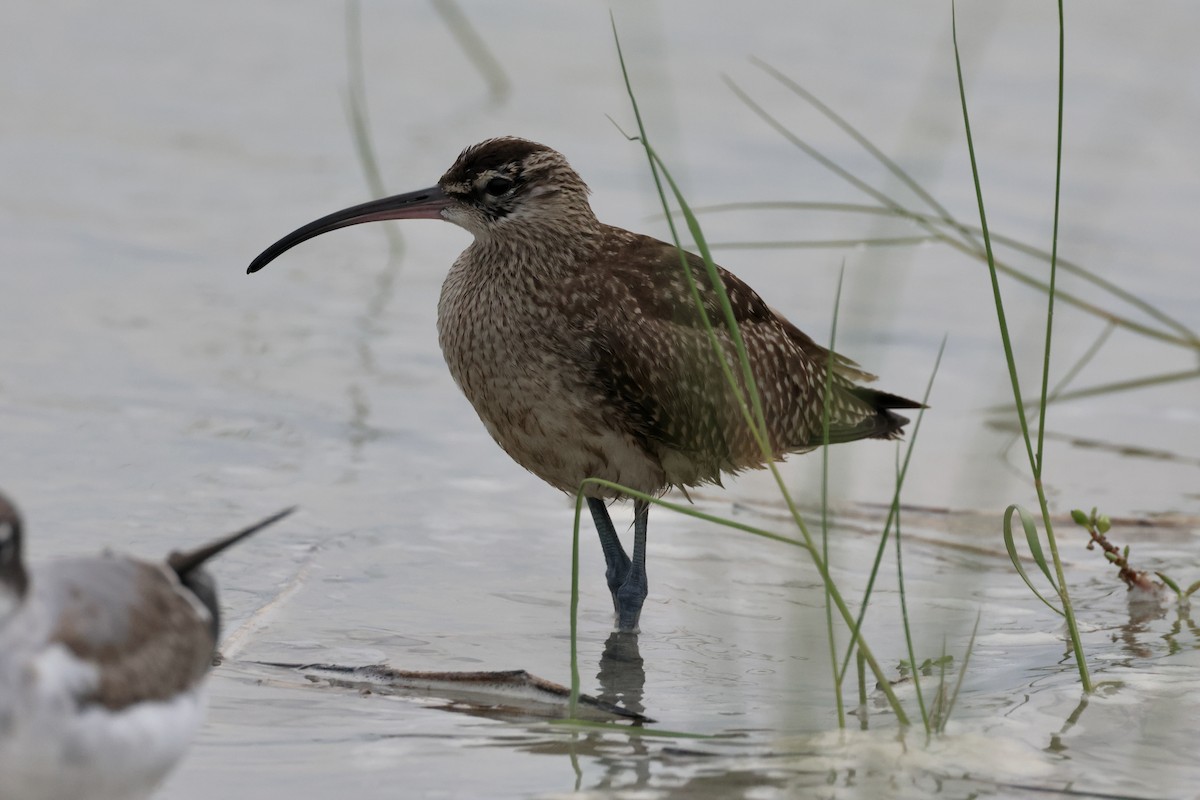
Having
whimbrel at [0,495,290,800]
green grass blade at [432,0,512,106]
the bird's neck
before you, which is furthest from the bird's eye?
green grass blade at [432,0,512,106]

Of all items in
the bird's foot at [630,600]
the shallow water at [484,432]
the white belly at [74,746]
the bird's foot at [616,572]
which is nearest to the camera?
the white belly at [74,746]

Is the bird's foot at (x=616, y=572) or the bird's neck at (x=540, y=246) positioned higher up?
the bird's neck at (x=540, y=246)

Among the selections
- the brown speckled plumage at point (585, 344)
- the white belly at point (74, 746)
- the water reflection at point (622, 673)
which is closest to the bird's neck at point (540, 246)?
the brown speckled plumage at point (585, 344)

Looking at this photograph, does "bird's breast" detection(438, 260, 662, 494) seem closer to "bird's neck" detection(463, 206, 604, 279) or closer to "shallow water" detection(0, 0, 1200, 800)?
"bird's neck" detection(463, 206, 604, 279)

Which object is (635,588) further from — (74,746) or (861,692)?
(74,746)

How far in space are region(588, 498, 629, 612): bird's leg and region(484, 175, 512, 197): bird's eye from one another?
1124 mm

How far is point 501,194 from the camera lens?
256 inches

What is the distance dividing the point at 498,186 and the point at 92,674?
3251mm

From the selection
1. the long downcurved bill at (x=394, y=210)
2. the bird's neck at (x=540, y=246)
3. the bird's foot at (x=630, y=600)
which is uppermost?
the long downcurved bill at (x=394, y=210)

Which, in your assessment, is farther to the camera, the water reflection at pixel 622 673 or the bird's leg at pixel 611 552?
the bird's leg at pixel 611 552

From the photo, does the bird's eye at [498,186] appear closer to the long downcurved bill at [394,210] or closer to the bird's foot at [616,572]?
the long downcurved bill at [394,210]

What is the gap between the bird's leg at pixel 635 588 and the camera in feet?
20.1

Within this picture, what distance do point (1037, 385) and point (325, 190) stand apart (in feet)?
14.5

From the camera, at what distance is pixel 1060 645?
5754mm
